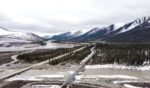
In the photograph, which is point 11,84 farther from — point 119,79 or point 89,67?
point 89,67

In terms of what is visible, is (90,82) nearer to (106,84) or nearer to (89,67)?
(106,84)

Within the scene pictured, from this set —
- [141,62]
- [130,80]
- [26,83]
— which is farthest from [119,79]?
[141,62]

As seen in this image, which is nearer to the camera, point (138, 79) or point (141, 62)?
point (138, 79)

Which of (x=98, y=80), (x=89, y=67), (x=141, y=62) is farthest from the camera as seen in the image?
(x=141, y=62)

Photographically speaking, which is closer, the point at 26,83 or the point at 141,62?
the point at 26,83

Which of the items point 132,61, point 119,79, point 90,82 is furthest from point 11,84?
point 132,61

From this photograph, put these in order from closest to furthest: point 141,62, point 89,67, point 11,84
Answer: point 11,84, point 89,67, point 141,62

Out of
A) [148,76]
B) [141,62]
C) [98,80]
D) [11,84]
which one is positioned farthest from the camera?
Result: [141,62]

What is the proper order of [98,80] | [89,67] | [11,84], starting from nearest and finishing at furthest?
1. [11,84]
2. [98,80]
3. [89,67]
